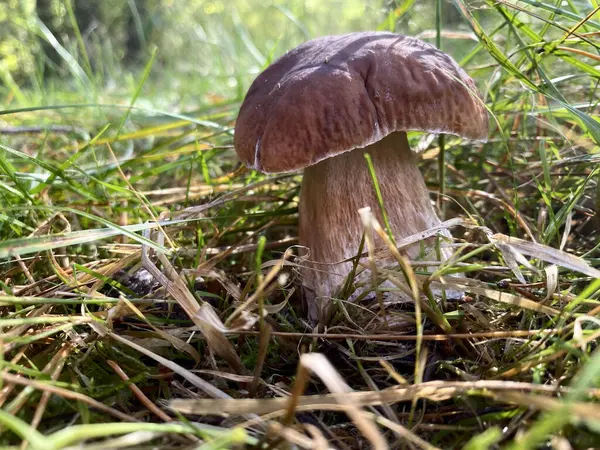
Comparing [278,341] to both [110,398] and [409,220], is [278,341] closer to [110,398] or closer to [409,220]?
[110,398]

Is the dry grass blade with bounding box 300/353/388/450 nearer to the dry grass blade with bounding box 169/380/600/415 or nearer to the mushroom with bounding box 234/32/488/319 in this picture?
the dry grass blade with bounding box 169/380/600/415

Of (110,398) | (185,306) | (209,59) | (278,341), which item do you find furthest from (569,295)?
(209,59)

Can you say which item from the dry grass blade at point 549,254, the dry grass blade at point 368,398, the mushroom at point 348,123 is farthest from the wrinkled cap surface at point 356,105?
the dry grass blade at point 368,398

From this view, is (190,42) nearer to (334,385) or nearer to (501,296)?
(501,296)

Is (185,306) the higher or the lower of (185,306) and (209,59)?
the lower

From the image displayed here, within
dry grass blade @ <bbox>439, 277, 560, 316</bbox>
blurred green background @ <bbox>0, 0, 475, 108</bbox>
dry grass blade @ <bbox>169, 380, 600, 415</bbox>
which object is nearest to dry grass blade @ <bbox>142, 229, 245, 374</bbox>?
dry grass blade @ <bbox>169, 380, 600, 415</bbox>

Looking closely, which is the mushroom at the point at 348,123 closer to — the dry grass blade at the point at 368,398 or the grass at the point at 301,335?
the grass at the point at 301,335
